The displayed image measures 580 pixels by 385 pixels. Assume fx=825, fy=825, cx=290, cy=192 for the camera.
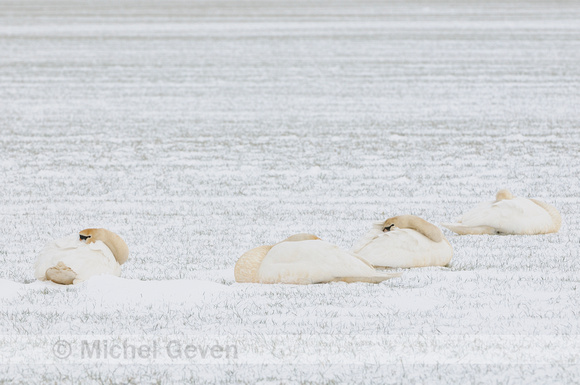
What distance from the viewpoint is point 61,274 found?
16.2 feet

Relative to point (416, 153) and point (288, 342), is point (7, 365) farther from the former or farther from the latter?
point (416, 153)

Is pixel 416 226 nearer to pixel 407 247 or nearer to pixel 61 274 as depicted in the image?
pixel 407 247

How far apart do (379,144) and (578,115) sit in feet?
13.2

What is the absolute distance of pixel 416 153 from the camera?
10.2 metres

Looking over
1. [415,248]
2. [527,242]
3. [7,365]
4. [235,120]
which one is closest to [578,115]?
[235,120]

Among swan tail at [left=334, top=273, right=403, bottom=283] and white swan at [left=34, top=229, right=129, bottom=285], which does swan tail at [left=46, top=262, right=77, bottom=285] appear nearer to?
white swan at [left=34, top=229, right=129, bottom=285]

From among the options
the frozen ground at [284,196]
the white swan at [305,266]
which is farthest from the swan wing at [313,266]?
the frozen ground at [284,196]

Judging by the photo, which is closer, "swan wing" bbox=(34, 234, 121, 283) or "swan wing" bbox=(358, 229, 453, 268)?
"swan wing" bbox=(34, 234, 121, 283)

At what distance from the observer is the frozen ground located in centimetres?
379

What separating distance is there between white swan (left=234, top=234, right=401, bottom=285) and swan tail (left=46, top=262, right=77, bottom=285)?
38.7 inches

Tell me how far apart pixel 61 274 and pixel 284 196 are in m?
3.34

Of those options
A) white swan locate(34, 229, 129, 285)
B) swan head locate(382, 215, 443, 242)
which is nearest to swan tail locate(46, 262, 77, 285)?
white swan locate(34, 229, 129, 285)

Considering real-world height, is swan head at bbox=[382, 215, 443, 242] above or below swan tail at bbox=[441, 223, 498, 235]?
above

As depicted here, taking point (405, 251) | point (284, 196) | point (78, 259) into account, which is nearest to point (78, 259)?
point (78, 259)
